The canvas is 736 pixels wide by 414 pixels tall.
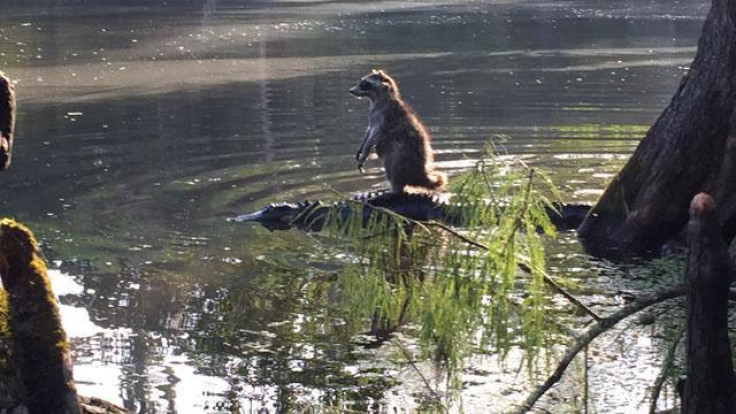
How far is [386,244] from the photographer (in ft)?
18.4

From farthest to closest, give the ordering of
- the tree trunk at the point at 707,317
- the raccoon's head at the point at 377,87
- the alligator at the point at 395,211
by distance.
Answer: the raccoon's head at the point at 377,87 < the alligator at the point at 395,211 < the tree trunk at the point at 707,317

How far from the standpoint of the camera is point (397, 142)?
461 inches

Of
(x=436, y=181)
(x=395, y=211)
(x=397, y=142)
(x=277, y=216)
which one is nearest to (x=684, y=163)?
(x=395, y=211)

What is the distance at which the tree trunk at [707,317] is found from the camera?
4.52m

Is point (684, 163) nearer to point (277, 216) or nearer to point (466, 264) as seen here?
point (277, 216)

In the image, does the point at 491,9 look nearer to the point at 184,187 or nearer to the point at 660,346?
the point at 184,187

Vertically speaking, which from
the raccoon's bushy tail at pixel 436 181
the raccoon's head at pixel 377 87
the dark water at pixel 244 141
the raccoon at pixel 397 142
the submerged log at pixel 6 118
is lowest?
the dark water at pixel 244 141

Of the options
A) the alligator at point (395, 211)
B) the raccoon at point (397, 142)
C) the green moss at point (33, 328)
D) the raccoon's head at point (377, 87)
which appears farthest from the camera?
the raccoon's head at point (377, 87)

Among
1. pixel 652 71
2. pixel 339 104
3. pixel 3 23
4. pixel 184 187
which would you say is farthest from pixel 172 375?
pixel 3 23

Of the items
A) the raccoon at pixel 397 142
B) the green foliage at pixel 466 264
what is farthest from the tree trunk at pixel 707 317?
the raccoon at pixel 397 142

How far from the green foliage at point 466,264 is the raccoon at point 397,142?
5.80m

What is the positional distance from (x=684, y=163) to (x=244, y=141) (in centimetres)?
673

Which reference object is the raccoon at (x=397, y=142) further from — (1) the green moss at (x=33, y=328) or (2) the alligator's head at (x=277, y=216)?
(1) the green moss at (x=33, y=328)

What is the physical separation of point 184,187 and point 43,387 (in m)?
7.80
